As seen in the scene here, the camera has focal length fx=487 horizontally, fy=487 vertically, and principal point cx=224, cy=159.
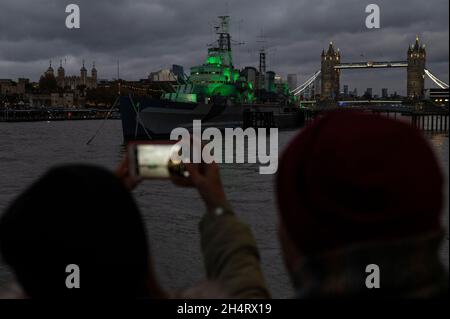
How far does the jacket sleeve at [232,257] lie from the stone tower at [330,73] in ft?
534

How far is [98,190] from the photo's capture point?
109 cm

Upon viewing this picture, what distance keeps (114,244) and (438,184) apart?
2.30 feet

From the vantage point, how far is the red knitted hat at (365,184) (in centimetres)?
92

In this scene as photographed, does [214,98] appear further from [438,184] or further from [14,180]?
[438,184]

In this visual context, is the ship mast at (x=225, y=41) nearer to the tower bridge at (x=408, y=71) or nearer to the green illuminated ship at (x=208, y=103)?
the green illuminated ship at (x=208, y=103)

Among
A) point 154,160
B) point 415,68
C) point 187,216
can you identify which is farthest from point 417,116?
point 154,160

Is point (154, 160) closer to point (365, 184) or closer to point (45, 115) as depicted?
point (365, 184)

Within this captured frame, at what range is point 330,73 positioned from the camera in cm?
17362

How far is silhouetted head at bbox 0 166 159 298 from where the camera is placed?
1.09 meters

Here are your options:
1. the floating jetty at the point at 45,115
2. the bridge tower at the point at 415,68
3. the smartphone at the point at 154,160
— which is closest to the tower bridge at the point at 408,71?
the bridge tower at the point at 415,68

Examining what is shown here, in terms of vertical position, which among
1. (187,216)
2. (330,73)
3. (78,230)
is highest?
(330,73)

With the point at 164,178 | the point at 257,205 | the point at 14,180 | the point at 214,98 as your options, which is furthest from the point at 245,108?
the point at 164,178

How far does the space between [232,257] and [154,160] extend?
0.38 m
